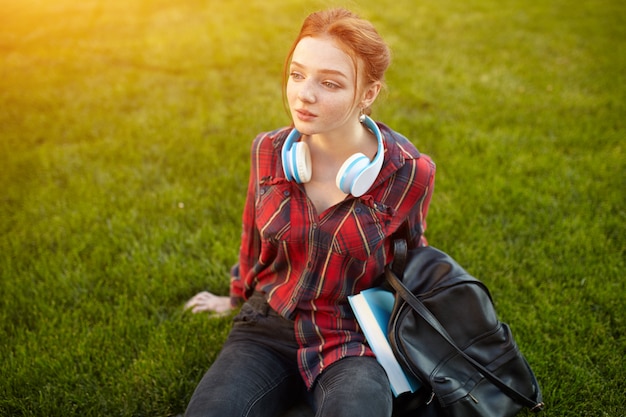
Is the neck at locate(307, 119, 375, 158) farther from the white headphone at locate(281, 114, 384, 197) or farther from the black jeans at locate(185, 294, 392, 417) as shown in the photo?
the black jeans at locate(185, 294, 392, 417)

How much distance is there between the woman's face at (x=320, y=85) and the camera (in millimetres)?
2293

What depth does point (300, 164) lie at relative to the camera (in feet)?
8.06

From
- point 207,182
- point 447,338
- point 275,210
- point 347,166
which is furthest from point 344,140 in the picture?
point 207,182

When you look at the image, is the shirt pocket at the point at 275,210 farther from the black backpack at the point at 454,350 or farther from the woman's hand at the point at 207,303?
the woman's hand at the point at 207,303

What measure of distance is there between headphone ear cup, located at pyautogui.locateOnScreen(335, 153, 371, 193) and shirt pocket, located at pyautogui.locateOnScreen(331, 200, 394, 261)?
0.14m

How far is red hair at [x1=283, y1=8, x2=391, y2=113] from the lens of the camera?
7.47ft

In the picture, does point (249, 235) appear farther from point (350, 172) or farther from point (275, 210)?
point (350, 172)

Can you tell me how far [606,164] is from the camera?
481 centimetres

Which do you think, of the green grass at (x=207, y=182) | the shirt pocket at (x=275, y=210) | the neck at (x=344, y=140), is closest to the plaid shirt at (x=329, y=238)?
the shirt pocket at (x=275, y=210)

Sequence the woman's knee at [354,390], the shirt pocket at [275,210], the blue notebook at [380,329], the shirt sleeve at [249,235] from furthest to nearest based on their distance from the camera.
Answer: the shirt sleeve at [249,235] < the shirt pocket at [275,210] < the blue notebook at [380,329] < the woman's knee at [354,390]

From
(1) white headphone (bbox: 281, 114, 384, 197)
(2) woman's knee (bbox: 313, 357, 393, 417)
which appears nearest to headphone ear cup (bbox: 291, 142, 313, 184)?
(1) white headphone (bbox: 281, 114, 384, 197)

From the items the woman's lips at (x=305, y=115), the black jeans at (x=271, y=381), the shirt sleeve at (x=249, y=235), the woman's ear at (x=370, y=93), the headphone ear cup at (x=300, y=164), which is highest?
the woman's ear at (x=370, y=93)

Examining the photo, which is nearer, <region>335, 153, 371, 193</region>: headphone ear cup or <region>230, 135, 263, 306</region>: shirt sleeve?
<region>335, 153, 371, 193</region>: headphone ear cup

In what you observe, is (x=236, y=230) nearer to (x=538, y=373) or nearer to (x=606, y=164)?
(x=538, y=373)
